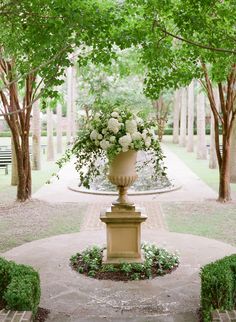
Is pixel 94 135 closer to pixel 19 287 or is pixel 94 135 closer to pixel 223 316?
pixel 19 287

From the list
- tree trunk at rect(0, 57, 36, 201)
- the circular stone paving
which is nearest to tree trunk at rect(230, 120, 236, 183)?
tree trunk at rect(0, 57, 36, 201)

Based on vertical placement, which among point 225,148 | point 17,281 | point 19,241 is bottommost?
point 19,241

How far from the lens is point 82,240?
9172 millimetres

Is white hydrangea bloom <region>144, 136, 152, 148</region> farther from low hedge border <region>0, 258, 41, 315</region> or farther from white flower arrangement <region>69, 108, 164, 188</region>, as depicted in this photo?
low hedge border <region>0, 258, 41, 315</region>

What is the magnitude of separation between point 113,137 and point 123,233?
5.11ft

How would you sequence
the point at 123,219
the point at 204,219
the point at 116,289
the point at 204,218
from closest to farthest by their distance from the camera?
the point at 116,289, the point at 123,219, the point at 204,219, the point at 204,218

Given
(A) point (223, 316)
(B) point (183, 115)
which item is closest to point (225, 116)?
(A) point (223, 316)

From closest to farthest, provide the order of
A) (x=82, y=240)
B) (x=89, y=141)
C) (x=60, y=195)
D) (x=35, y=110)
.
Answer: (x=89, y=141) < (x=82, y=240) < (x=60, y=195) < (x=35, y=110)

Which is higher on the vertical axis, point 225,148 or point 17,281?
point 225,148

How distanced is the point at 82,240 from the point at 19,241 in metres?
1.28

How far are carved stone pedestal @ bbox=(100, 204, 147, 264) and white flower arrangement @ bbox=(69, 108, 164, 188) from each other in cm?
66

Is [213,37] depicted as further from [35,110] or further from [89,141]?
[35,110]

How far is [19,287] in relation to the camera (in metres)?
4.81

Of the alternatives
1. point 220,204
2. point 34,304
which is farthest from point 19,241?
point 220,204
